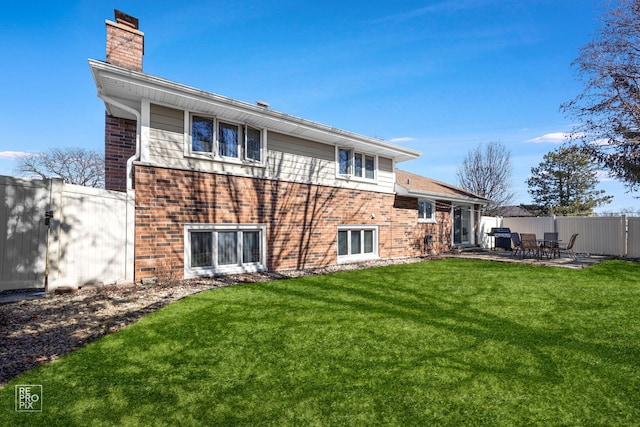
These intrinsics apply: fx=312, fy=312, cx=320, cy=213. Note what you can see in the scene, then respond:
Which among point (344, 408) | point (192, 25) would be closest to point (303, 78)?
point (192, 25)

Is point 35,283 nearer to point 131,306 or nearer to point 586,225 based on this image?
point 131,306

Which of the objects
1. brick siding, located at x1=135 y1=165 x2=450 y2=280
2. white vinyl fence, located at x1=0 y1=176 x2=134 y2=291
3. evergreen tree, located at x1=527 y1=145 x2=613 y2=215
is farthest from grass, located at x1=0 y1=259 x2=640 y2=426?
evergreen tree, located at x1=527 y1=145 x2=613 y2=215

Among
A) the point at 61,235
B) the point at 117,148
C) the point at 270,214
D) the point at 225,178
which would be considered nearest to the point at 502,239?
the point at 270,214

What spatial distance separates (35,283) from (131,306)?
251 cm

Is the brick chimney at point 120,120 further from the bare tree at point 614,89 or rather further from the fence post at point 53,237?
the bare tree at point 614,89

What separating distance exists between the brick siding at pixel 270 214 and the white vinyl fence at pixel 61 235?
1.44 feet

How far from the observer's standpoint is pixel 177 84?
7.66m

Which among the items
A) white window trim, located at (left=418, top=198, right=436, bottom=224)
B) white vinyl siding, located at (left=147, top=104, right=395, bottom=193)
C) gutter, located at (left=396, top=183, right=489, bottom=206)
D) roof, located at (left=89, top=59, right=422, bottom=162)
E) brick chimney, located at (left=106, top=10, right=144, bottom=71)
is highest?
brick chimney, located at (left=106, top=10, right=144, bottom=71)

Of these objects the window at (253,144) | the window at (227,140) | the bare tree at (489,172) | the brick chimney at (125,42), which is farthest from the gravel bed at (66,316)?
the bare tree at (489,172)

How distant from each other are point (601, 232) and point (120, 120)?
70.9 feet

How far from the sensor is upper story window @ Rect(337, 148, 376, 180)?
41.4 ft

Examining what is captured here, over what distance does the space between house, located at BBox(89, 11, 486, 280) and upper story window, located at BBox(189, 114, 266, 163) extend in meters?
0.03

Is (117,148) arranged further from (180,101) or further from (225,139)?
(225,139)

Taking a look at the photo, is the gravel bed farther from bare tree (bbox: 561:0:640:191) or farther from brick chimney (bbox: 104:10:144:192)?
bare tree (bbox: 561:0:640:191)
